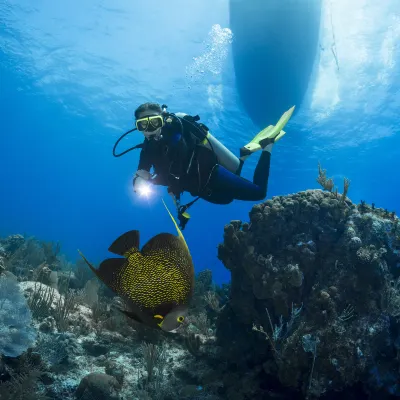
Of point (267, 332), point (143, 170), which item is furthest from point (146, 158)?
point (267, 332)

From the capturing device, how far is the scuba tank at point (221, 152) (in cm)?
625

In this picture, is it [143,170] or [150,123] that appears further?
[143,170]

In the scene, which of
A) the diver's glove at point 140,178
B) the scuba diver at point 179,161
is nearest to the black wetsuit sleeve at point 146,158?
the scuba diver at point 179,161

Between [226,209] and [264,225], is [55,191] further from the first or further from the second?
[264,225]

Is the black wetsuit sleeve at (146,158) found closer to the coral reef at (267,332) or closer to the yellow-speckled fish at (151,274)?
the coral reef at (267,332)

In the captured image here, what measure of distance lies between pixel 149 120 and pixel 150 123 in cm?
6

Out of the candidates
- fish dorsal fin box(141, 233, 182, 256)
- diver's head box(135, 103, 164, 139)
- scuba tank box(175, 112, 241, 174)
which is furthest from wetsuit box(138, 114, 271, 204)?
fish dorsal fin box(141, 233, 182, 256)

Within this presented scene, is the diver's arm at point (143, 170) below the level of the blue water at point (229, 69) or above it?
below

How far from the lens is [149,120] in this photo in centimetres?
488

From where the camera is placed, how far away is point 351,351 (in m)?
3.88

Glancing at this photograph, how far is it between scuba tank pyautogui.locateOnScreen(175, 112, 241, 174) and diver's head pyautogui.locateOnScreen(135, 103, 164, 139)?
44.4 inches

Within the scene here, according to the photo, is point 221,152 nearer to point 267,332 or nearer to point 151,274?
point 267,332

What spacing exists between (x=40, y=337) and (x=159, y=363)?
76.8 inches

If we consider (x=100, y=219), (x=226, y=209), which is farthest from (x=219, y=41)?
(x=100, y=219)
